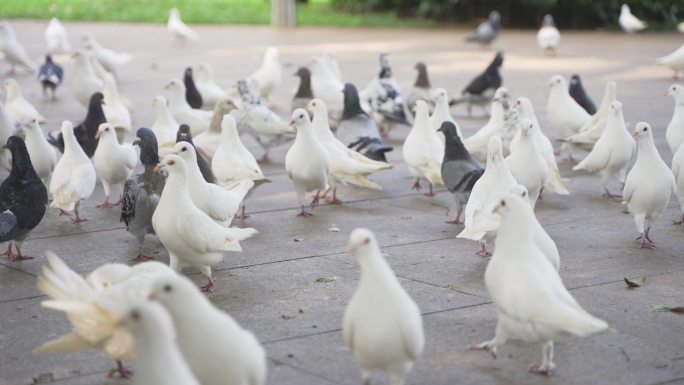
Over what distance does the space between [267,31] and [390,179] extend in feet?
58.5

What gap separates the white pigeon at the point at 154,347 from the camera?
12.2 ft

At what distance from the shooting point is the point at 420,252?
7.83 metres

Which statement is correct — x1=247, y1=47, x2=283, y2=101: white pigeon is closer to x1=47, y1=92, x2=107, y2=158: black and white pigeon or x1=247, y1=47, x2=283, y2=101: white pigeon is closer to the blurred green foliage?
x1=47, y1=92, x2=107, y2=158: black and white pigeon

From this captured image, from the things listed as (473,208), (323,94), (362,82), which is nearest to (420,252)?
(473,208)

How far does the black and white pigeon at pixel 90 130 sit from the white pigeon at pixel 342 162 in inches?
80.7

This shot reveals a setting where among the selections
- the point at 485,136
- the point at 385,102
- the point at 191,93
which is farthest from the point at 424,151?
the point at 191,93

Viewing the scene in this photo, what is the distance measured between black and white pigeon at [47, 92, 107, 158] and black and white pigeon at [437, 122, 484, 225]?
3.52 m

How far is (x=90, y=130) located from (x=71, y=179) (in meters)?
1.84

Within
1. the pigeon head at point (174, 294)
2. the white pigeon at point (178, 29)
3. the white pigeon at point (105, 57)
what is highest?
the pigeon head at point (174, 294)

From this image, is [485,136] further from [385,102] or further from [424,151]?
[385,102]

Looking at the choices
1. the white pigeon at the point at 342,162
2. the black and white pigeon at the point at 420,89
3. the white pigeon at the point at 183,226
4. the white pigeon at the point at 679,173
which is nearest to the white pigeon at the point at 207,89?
the black and white pigeon at the point at 420,89

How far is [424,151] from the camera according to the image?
383 inches

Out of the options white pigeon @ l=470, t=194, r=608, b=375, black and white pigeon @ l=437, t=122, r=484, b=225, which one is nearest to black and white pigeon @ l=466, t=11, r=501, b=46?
black and white pigeon @ l=437, t=122, r=484, b=225

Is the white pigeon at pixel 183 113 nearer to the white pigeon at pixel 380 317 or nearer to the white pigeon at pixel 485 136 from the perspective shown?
the white pigeon at pixel 485 136
